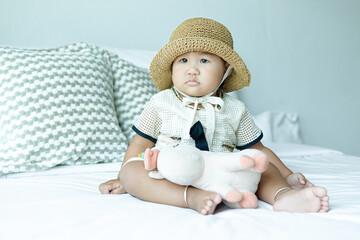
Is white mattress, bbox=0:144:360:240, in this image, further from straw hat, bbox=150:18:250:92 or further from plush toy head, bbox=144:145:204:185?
straw hat, bbox=150:18:250:92

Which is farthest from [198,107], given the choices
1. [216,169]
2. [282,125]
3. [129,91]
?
[282,125]

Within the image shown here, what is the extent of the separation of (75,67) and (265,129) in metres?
1.25

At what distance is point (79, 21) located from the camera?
203 cm

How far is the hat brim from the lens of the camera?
42.6 inches

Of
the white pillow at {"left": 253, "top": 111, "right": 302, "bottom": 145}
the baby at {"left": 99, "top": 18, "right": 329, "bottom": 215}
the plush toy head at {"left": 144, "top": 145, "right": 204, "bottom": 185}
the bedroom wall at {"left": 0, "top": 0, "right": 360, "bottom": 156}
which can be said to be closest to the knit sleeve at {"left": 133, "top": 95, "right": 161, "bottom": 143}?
the baby at {"left": 99, "top": 18, "right": 329, "bottom": 215}

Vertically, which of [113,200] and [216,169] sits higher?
[216,169]

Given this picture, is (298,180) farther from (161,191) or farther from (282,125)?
(282,125)

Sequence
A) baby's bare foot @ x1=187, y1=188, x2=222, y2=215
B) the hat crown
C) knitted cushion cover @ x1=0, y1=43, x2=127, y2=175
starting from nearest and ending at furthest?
baby's bare foot @ x1=187, y1=188, x2=222, y2=215 → the hat crown → knitted cushion cover @ x1=0, y1=43, x2=127, y2=175

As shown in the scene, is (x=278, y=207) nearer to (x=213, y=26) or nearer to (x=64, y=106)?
(x=213, y=26)

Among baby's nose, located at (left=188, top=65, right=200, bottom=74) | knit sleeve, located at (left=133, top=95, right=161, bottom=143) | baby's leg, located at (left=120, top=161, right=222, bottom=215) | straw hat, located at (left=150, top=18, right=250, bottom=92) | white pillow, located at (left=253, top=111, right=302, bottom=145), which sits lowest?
white pillow, located at (left=253, top=111, right=302, bottom=145)

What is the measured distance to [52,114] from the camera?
1.32 meters

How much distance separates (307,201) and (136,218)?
346 mm

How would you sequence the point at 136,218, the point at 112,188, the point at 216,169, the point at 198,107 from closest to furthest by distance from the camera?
the point at 136,218 → the point at 216,169 → the point at 112,188 → the point at 198,107

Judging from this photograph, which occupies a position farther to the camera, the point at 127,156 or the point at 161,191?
the point at 127,156
